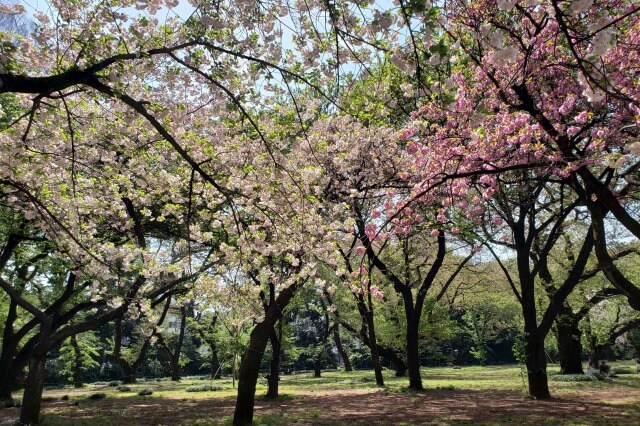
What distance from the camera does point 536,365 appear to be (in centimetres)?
1225

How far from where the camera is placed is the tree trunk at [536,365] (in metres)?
12.2

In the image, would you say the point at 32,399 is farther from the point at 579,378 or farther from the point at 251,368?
the point at 579,378

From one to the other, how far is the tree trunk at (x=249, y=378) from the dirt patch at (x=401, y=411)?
726 mm

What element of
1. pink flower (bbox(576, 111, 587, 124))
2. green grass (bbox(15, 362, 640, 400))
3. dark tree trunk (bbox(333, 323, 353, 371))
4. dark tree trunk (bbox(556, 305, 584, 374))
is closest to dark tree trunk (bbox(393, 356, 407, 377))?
green grass (bbox(15, 362, 640, 400))

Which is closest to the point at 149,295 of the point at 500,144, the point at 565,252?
the point at 500,144

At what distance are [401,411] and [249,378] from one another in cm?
428

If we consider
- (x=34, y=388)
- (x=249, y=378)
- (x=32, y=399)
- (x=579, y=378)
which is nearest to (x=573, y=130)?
(x=249, y=378)

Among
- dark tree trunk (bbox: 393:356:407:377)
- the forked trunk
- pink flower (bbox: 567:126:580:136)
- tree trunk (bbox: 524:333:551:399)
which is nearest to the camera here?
pink flower (bbox: 567:126:580:136)

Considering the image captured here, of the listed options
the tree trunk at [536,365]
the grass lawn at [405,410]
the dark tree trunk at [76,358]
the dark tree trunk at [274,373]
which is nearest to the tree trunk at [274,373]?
the dark tree trunk at [274,373]

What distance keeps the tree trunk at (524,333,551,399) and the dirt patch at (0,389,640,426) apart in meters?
0.45

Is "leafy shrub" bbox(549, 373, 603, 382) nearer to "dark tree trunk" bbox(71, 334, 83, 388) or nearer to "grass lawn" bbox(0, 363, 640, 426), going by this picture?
"grass lawn" bbox(0, 363, 640, 426)

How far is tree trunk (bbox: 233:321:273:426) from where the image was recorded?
9797mm

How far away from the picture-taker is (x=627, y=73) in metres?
6.93

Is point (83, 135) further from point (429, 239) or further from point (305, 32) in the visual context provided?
point (429, 239)
